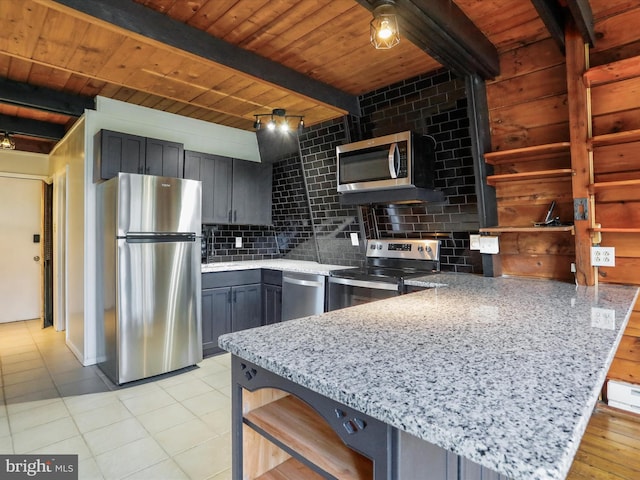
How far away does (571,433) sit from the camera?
604mm

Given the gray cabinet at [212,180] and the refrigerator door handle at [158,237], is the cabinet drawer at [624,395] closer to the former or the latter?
the refrigerator door handle at [158,237]

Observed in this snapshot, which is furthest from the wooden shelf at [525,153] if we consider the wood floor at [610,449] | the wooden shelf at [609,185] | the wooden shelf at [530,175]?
the wood floor at [610,449]

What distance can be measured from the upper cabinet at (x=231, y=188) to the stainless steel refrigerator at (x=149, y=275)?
2.05 feet

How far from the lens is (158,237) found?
10.1ft

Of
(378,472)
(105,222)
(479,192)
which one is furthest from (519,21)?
(105,222)

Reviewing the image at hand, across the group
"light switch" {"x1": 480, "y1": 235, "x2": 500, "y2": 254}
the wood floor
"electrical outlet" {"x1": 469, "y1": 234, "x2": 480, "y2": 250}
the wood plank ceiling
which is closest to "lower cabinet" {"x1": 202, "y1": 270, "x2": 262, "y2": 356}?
the wood plank ceiling

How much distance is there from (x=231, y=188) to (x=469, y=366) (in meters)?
3.66

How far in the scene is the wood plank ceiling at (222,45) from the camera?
1.99 meters

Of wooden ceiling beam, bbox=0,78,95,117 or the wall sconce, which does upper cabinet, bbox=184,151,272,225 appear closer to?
the wall sconce

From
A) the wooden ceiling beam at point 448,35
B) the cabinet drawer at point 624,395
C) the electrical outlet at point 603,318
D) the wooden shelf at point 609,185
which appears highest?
the wooden ceiling beam at point 448,35

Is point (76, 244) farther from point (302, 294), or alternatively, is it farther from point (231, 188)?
point (302, 294)

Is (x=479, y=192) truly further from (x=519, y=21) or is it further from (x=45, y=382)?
(x=45, y=382)

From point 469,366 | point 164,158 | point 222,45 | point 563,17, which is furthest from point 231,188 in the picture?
point 469,366

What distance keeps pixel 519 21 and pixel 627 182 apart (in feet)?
3.61
